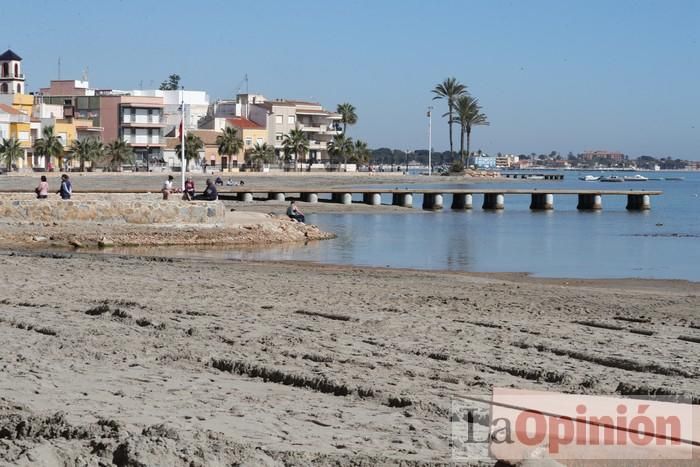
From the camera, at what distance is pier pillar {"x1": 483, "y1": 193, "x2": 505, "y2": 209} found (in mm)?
59281

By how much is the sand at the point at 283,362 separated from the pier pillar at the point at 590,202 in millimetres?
44908

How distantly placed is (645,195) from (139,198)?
39.9 m

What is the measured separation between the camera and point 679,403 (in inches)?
304

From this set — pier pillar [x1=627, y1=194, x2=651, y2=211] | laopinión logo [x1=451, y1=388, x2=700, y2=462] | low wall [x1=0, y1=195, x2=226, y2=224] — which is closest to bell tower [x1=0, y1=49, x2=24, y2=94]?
pier pillar [x1=627, y1=194, x2=651, y2=211]

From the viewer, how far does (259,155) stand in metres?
97.8

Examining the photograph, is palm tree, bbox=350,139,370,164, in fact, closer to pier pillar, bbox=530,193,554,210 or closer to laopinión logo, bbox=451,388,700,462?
pier pillar, bbox=530,193,554,210

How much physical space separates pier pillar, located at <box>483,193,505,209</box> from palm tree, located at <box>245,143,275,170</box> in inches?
1605

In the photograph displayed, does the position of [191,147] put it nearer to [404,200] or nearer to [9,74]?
[9,74]

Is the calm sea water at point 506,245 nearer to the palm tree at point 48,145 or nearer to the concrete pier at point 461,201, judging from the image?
the concrete pier at point 461,201

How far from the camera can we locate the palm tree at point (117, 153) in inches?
3295

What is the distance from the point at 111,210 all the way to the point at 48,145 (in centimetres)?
5254

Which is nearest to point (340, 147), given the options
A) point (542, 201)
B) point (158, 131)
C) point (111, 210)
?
point (158, 131)

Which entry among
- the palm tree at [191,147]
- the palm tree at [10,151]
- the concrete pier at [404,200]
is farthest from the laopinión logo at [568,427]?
the palm tree at [191,147]

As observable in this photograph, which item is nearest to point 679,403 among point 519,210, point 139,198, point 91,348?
point 91,348
